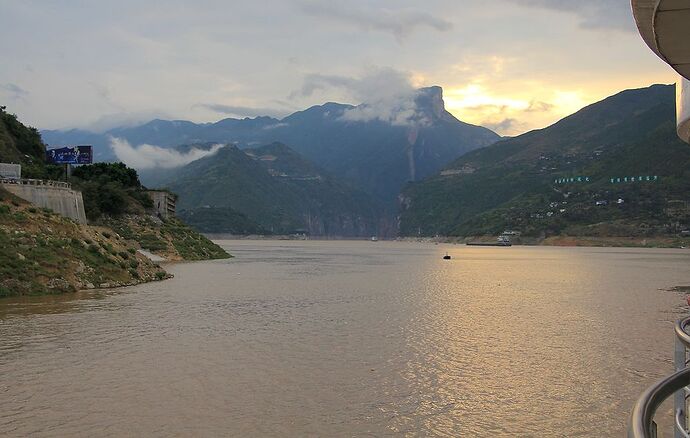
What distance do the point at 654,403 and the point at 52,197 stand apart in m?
56.1

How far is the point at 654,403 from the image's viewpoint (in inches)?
167

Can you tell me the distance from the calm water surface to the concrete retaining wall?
46.8 ft

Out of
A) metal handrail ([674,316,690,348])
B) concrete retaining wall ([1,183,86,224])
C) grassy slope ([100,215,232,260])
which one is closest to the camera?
metal handrail ([674,316,690,348])

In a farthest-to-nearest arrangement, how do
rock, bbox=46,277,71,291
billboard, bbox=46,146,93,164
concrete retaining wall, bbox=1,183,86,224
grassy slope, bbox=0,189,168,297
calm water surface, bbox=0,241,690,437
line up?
billboard, bbox=46,146,93,164 → concrete retaining wall, bbox=1,183,86,224 → rock, bbox=46,277,71,291 → grassy slope, bbox=0,189,168,297 → calm water surface, bbox=0,241,690,437

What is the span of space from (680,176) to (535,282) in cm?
15943

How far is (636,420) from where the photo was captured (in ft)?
12.7

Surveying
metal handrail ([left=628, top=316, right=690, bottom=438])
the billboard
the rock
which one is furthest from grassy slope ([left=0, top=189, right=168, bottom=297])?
metal handrail ([left=628, top=316, right=690, bottom=438])

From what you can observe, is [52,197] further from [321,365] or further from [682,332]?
[682,332]

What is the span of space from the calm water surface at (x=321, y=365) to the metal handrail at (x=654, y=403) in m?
9.09

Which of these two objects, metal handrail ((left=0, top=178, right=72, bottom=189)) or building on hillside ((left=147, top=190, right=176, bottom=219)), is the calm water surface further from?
building on hillside ((left=147, top=190, right=176, bottom=219))

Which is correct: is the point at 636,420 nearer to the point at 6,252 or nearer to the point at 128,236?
the point at 6,252

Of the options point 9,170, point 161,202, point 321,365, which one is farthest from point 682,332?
point 161,202

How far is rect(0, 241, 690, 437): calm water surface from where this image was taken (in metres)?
14.5

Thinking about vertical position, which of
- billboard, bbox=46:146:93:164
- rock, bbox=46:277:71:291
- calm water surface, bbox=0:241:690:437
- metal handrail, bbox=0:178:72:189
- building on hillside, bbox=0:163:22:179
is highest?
billboard, bbox=46:146:93:164
